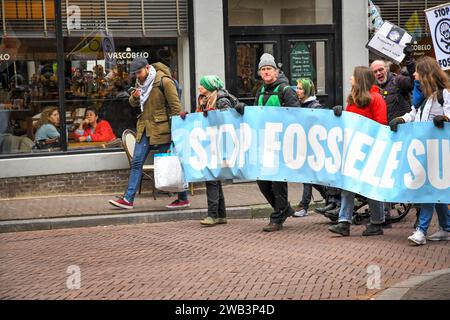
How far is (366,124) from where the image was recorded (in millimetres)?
9750

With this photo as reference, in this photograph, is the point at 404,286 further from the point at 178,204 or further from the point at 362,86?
the point at 178,204

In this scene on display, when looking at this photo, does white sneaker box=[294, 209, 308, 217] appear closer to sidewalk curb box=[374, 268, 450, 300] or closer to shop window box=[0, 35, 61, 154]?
sidewalk curb box=[374, 268, 450, 300]

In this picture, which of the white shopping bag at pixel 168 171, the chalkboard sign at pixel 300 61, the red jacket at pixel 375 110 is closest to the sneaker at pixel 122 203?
the white shopping bag at pixel 168 171

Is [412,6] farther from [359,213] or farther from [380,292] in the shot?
[380,292]

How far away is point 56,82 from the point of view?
1355cm

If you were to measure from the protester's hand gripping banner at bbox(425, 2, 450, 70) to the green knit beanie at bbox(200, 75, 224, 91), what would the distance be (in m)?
2.59

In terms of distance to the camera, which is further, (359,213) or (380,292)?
(359,213)

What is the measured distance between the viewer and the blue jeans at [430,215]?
9406 mm

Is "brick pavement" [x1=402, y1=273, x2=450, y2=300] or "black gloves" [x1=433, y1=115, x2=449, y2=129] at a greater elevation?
"black gloves" [x1=433, y1=115, x2=449, y2=129]

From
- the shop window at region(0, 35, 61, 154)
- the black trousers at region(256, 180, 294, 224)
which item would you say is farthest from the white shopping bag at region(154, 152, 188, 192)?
the shop window at region(0, 35, 61, 154)

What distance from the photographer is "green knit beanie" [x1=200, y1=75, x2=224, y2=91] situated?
425 inches

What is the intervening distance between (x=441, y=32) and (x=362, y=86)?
1.34m

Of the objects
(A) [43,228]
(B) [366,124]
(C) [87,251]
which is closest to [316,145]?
(B) [366,124]

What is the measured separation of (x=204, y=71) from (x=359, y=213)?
416cm
